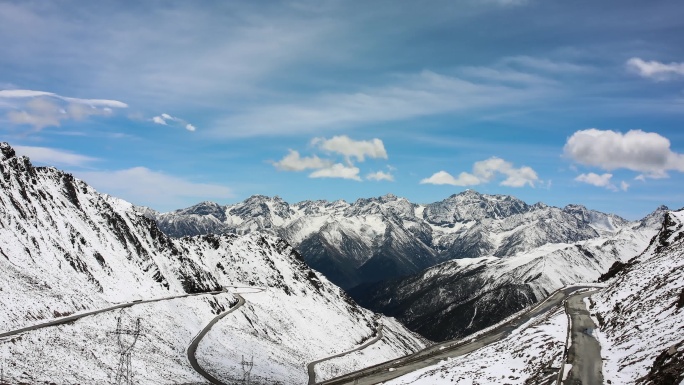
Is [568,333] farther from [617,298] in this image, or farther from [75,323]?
[75,323]

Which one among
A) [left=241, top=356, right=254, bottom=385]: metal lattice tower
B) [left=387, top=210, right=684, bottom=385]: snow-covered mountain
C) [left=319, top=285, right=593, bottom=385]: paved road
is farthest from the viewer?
[left=241, top=356, right=254, bottom=385]: metal lattice tower

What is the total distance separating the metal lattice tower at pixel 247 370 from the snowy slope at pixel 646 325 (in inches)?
2263

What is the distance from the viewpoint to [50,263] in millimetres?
100062

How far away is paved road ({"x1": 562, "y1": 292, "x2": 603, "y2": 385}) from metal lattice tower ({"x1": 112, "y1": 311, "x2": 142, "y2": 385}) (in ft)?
174

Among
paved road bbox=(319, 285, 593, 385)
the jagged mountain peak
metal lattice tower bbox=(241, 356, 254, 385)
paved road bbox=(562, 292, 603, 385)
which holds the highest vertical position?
the jagged mountain peak

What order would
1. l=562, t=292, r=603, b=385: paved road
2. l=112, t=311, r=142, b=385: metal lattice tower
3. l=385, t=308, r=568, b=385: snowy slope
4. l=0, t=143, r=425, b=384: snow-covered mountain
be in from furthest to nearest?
l=0, t=143, r=425, b=384: snow-covered mountain
l=112, t=311, r=142, b=385: metal lattice tower
l=385, t=308, r=568, b=385: snowy slope
l=562, t=292, r=603, b=385: paved road

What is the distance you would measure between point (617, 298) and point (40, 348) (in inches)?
3036

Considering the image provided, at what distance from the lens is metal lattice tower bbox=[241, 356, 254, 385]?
89.1m

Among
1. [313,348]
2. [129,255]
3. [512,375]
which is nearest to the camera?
[512,375]

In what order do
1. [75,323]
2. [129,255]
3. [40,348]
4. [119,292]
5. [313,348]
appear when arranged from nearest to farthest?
[40,348] → [75,323] → [119,292] → [129,255] → [313,348]

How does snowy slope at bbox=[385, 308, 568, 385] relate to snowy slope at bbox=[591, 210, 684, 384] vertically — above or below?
below

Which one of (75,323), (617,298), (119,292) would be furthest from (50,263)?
(617,298)

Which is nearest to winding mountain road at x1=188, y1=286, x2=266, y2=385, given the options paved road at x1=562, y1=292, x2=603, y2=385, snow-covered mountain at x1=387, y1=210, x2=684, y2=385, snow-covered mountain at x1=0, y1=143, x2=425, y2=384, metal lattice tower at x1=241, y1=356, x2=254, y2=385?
snow-covered mountain at x1=0, y1=143, x2=425, y2=384

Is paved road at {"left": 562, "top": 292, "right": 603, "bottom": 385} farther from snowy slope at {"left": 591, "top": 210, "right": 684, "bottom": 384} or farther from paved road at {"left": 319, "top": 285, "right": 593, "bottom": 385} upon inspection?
paved road at {"left": 319, "top": 285, "right": 593, "bottom": 385}
